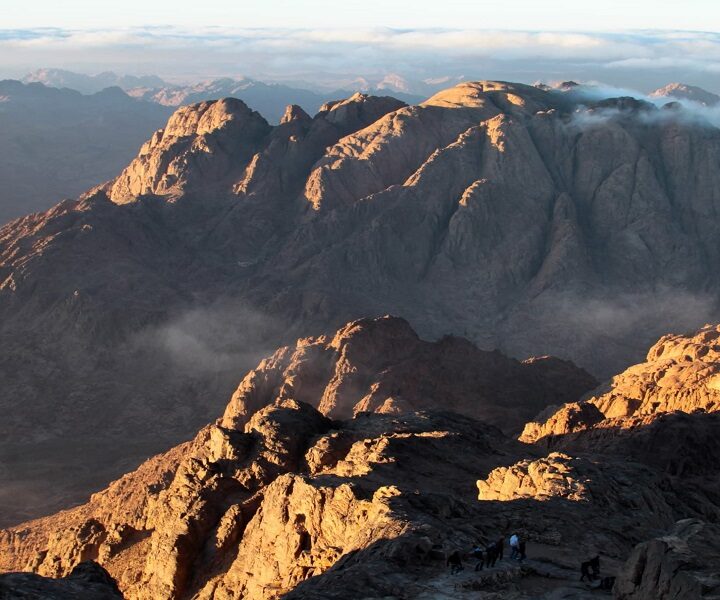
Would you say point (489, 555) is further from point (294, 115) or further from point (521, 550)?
point (294, 115)

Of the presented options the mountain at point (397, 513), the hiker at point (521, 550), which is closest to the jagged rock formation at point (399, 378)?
the mountain at point (397, 513)

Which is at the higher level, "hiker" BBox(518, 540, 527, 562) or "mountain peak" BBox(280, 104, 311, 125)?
"hiker" BBox(518, 540, 527, 562)

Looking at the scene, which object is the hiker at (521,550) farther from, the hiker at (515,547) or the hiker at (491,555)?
the hiker at (491,555)

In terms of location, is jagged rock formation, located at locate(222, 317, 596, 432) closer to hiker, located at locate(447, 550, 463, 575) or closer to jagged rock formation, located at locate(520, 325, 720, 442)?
jagged rock formation, located at locate(520, 325, 720, 442)

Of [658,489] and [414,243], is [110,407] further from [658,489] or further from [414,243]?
[658,489]

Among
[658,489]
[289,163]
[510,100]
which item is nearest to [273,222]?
[289,163]

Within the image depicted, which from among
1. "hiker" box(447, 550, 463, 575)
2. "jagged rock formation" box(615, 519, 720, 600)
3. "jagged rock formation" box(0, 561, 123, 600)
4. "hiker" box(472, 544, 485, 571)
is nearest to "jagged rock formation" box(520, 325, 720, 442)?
"hiker" box(472, 544, 485, 571)

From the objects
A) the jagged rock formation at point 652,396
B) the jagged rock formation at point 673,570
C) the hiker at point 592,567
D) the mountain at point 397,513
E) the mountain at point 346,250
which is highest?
the jagged rock formation at point 673,570
